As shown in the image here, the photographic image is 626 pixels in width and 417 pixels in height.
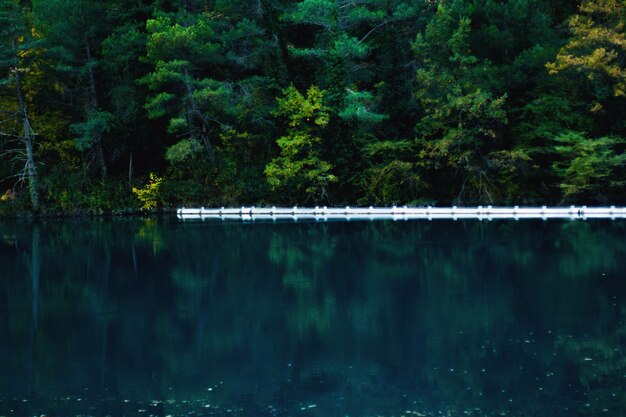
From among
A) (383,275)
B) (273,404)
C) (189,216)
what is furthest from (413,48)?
(273,404)

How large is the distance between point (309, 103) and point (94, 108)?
11.4 m

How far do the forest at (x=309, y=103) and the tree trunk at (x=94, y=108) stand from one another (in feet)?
0.26

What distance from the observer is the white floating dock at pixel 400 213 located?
3450cm

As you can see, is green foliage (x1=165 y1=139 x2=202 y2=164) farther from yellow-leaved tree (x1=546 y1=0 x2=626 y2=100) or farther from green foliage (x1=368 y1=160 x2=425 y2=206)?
yellow-leaved tree (x1=546 y1=0 x2=626 y2=100)

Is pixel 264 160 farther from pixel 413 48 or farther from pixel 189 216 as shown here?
pixel 413 48

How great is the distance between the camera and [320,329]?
1446 centimetres

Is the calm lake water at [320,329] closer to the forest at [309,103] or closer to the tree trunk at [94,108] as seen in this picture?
the forest at [309,103]

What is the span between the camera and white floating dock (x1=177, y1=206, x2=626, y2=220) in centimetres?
3450

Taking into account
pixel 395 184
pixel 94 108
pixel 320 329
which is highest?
pixel 94 108

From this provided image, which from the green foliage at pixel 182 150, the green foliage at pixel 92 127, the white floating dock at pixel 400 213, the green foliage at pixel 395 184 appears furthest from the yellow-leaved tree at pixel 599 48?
the green foliage at pixel 92 127

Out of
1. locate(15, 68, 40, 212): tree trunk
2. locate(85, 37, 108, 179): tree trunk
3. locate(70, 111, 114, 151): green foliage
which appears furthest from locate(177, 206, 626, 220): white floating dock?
locate(15, 68, 40, 212): tree trunk

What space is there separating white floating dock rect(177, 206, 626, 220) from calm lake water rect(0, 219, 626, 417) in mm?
8332

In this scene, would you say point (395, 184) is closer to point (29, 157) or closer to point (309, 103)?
point (309, 103)

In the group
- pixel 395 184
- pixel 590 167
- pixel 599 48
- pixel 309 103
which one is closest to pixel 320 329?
pixel 590 167
